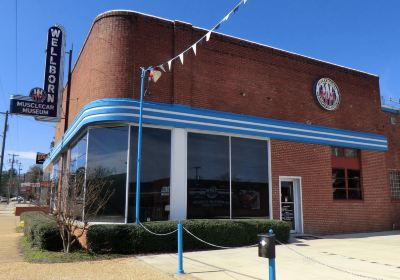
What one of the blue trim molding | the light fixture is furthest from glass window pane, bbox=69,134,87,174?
the light fixture

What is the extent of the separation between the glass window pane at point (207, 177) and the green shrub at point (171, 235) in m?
1.26

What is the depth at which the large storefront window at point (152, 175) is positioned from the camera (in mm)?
13977

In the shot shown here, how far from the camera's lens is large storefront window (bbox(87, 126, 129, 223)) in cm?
Answer: 1384

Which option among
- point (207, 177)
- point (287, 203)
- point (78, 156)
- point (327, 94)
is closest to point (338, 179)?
point (287, 203)

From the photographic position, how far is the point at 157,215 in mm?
14250

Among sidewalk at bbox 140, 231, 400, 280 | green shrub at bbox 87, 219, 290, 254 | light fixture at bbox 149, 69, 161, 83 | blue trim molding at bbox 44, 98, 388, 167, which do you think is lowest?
sidewalk at bbox 140, 231, 400, 280

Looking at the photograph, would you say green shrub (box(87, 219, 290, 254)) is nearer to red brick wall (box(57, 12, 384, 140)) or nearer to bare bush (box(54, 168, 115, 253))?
bare bush (box(54, 168, 115, 253))

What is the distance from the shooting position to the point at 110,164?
14.3m

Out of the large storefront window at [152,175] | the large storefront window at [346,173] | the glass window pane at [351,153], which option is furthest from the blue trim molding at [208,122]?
the large storefront window at [152,175]

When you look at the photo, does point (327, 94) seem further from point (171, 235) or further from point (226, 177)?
point (171, 235)

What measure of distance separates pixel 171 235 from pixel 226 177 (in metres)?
3.84

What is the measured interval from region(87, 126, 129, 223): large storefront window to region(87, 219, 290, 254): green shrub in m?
1.50

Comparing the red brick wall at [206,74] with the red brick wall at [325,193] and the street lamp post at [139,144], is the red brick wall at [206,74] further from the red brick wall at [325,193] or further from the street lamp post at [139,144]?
the red brick wall at [325,193]

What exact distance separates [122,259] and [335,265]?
554 centimetres
